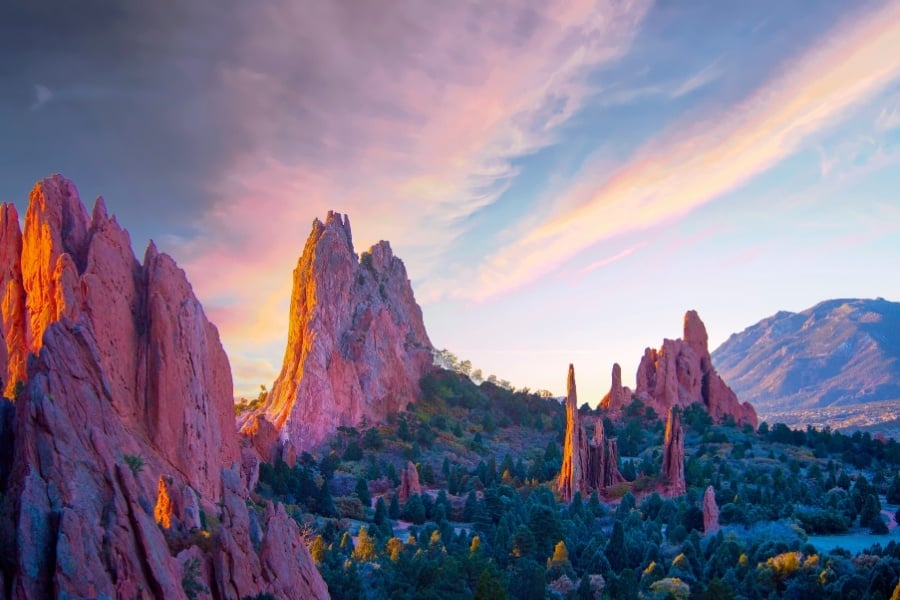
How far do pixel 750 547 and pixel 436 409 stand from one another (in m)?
60.6

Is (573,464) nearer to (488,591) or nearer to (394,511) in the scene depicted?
(394,511)

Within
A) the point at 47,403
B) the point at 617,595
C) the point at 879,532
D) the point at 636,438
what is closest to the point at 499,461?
the point at 636,438

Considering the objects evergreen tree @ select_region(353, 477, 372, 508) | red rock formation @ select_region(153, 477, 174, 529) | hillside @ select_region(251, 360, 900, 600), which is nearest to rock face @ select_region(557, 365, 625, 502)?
hillside @ select_region(251, 360, 900, 600)

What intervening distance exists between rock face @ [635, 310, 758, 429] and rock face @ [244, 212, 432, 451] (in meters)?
28.8

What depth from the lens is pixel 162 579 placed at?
2062 centimetres

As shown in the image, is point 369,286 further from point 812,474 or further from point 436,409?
point 812,474

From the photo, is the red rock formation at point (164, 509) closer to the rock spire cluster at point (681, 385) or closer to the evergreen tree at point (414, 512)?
the evergreen tree at point (414, 512)

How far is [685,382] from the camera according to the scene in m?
106

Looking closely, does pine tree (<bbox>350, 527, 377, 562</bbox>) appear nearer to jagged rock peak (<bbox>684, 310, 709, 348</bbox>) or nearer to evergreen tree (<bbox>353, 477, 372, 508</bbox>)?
evergreen tree (<bbox>353, 477, 372, 508</bbox>)

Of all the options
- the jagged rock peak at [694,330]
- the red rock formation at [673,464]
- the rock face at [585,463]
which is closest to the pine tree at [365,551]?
the rock face at [585,463]

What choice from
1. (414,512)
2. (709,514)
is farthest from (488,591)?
(414,512)

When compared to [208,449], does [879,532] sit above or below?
below

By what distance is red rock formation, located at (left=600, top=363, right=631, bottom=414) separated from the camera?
347 ft

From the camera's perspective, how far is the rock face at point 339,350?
87875mm
